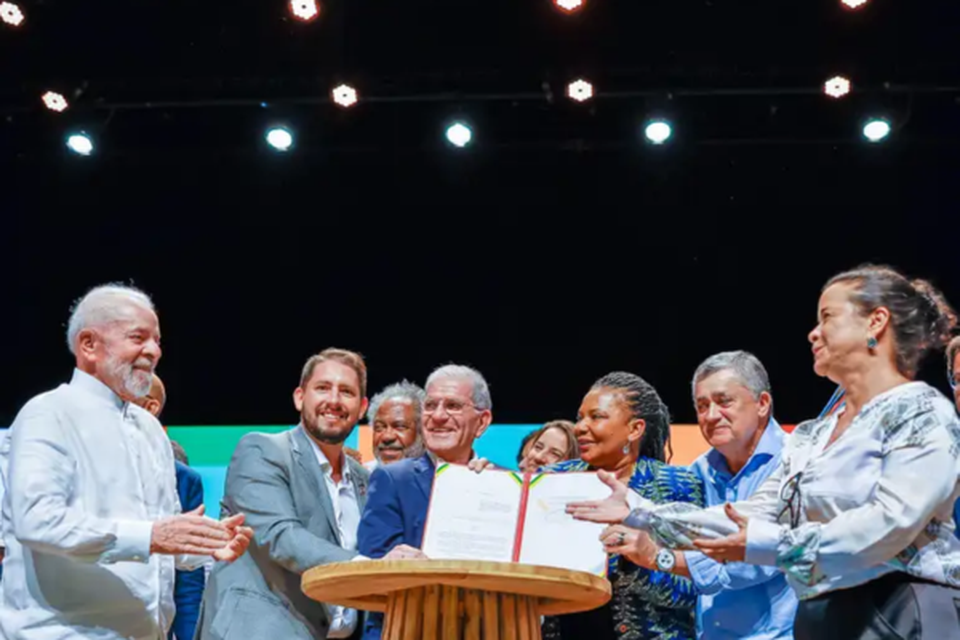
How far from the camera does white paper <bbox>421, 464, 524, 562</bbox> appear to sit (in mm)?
3594

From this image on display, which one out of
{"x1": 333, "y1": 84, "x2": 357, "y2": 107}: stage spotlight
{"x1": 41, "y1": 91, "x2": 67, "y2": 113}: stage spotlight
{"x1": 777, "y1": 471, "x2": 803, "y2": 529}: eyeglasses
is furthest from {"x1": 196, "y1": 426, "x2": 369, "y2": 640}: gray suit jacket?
{"x1": 41, "y1": 91, "x2": 67, "y2": 113}: stage spotlight

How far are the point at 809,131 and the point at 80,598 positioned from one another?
549 centimetres

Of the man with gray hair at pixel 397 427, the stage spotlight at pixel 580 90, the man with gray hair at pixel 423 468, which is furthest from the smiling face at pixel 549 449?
the stage spotlight at pixel 580 90

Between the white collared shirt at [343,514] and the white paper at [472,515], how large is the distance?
2.65 feet

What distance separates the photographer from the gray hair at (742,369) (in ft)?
14.7

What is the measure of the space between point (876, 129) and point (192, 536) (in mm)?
5317

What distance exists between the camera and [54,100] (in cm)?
759

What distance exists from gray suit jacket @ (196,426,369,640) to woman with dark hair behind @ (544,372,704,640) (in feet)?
2.63

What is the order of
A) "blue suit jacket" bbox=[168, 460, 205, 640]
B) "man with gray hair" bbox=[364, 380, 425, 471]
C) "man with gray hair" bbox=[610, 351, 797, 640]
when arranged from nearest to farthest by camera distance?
"man with gray hair" bbox=[610, 351, 797, 640] → "blue suit jacket" bbox=[168, 460, 205, 640] → "man with gray hair" bbox=[364, 380, 425, 471]

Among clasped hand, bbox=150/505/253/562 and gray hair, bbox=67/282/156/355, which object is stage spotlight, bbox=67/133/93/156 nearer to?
gray hair, bbox=67/282/156/355

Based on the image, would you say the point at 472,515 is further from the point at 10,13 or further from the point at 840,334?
the point at 10,13

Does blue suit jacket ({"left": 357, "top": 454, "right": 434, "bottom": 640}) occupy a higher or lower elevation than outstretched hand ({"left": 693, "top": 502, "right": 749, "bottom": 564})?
higher

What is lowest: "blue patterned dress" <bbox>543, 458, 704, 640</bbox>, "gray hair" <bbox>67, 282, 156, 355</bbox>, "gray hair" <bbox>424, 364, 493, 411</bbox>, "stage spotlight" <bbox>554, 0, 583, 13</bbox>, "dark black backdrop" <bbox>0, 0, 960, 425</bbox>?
"blue patterned dress" <bbox>543, 458, 704, 640</bbox>

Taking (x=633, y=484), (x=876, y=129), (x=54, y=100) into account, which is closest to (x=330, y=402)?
(x=633, y=484)
